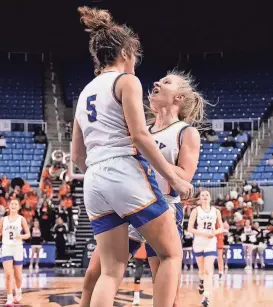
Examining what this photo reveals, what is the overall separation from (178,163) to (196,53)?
25025 millimetres

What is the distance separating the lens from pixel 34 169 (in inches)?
904

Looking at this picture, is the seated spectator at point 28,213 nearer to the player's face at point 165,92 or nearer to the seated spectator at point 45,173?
the seated spectator at point 45,173

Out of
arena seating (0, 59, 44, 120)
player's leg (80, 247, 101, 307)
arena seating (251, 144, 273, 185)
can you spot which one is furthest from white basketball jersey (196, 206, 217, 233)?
arena seating (0, 59, 44, 120)

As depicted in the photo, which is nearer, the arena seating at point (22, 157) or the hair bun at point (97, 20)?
the hair bun at point (97, 20)

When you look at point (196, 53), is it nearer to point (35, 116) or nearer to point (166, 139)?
point (35, 116)

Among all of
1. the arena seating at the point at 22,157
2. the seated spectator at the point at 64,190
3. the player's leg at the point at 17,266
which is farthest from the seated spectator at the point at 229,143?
the player's leg at the point at 17,266

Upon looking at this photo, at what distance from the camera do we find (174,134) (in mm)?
4691

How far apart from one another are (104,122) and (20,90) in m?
24.9

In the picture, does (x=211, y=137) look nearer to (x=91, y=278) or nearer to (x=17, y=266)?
(x=17, y=266)

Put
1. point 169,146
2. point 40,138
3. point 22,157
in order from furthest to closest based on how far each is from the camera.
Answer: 1. point 40,138
2. point 22,157
3. point 169,146

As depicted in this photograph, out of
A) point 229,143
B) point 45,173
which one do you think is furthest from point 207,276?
point 229,143

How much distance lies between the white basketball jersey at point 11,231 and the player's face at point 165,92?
237 inches

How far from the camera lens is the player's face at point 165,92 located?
188 inches

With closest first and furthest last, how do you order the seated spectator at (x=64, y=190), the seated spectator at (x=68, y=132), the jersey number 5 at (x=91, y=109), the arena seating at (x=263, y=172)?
the jersey number 5 at (x=91, y=109), the seated spectator at (x=64, y=190), the arena seating at (x=263, y=172), the seated spectator at (x=68, y=132)
